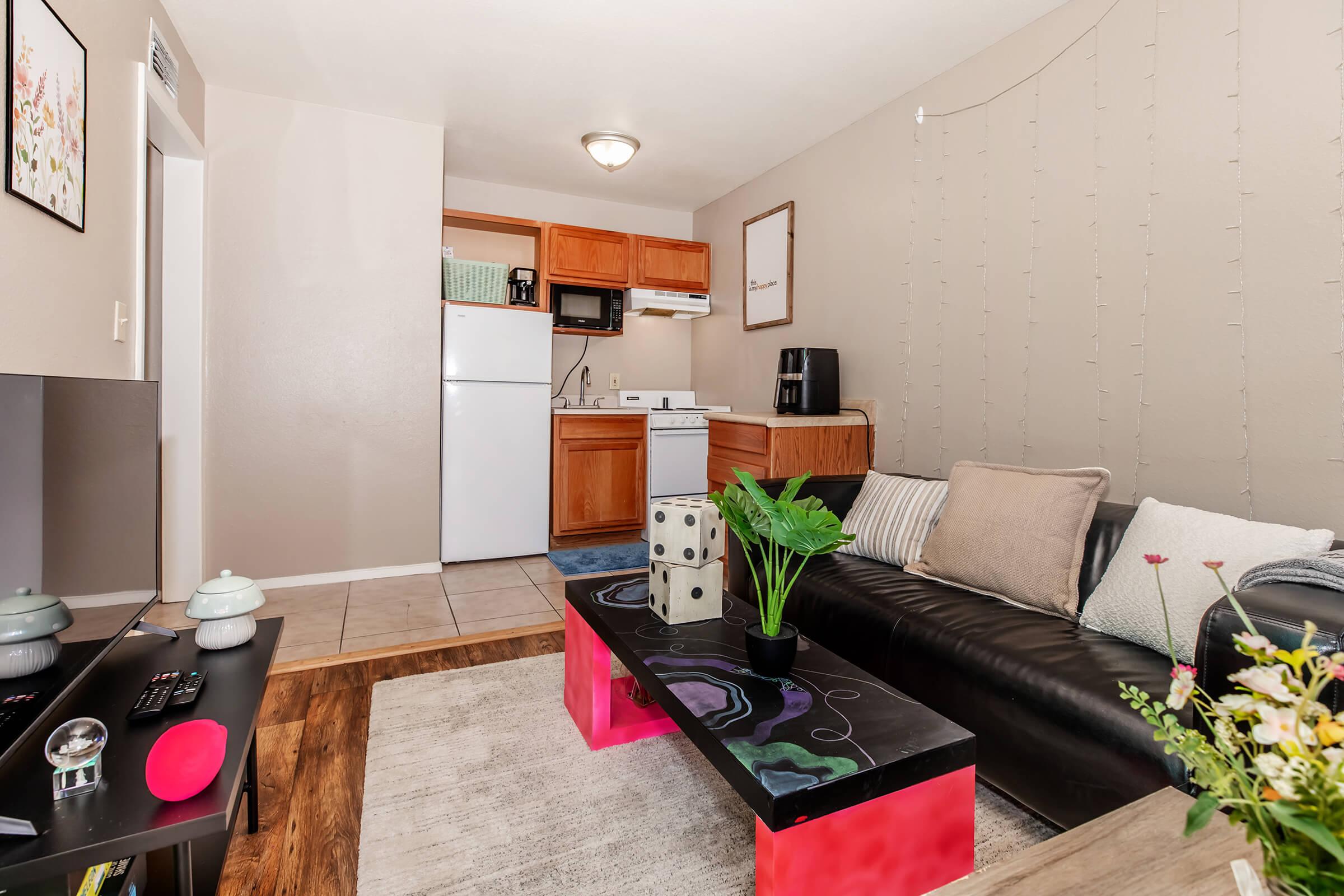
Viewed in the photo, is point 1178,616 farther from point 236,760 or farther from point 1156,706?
point 236,760

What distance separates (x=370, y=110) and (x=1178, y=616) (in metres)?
4.03

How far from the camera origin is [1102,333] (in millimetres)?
2271

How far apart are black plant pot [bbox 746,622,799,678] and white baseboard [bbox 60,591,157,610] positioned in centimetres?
125

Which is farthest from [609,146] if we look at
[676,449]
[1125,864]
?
[1125,864]

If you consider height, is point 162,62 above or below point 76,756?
above

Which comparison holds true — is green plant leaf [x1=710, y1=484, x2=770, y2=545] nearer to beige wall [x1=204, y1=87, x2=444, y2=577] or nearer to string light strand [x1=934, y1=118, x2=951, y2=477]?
string light strand [x1=934, y1=118, x2=951, y2=477]

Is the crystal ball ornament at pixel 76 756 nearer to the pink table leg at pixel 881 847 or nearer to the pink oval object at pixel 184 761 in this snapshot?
the pink oval object at pixel 184 761

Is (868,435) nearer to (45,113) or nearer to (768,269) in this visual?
(768,269)

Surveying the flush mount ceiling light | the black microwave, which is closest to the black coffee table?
the flush mount ceiling light

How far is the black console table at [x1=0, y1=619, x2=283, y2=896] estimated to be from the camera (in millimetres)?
835

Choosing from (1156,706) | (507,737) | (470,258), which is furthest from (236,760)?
(470,258)

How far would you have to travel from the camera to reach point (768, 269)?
417 cm

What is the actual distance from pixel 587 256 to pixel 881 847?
406 centimetres

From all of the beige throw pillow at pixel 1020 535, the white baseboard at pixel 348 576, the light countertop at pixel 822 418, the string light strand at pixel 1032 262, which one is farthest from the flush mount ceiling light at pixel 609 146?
the beige throw pillow at pixel 1020 535
